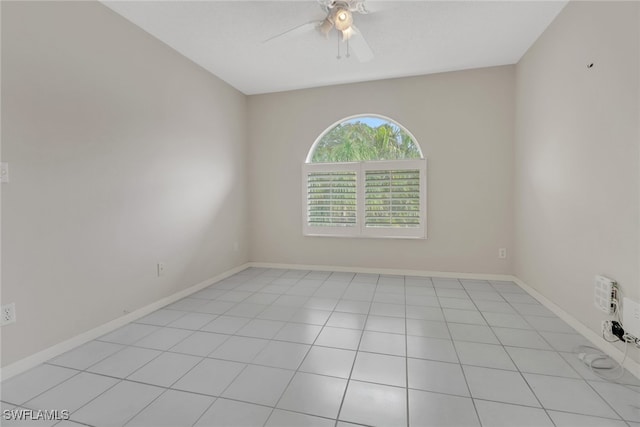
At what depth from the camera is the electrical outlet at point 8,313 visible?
1.63m

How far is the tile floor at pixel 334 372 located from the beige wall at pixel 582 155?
49 centimetres

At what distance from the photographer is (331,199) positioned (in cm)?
394

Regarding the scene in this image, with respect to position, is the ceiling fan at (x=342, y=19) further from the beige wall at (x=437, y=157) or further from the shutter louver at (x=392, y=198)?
the shutter louver at (x=392, y=198)

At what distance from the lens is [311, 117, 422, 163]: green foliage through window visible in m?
3.74

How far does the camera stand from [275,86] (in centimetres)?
388

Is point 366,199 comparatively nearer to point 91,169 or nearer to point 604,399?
point 604,399

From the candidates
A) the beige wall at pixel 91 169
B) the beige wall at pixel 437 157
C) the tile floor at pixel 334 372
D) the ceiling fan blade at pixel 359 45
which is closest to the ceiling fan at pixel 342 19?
the ceiling fan blade at pixel 359 45

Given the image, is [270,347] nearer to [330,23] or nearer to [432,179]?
[330,23]

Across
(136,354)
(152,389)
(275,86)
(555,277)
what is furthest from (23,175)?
(555,277)

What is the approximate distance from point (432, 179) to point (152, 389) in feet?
11.2

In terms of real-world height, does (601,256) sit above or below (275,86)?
below

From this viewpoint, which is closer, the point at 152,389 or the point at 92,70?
the point at 152,389

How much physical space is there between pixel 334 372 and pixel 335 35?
9.10 feet

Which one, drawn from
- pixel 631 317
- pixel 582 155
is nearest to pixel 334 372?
pixel 631 317
